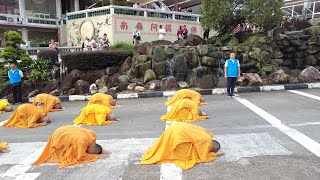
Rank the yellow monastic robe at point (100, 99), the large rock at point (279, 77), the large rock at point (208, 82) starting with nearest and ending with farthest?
the yellow monastic robe at point (100, 99), the large rock at point (208, 82), the large rock at point (279, 77)

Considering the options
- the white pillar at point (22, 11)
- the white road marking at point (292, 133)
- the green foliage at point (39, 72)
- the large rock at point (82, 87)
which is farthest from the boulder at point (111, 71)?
the white pillar at point (22, 11)

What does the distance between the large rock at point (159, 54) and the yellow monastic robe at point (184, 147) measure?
9.58 metres

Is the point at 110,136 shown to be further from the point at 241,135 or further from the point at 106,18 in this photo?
the point at 106,18

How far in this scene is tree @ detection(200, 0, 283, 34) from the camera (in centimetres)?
1517

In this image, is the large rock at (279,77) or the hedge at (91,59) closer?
the large rock at (279,77)

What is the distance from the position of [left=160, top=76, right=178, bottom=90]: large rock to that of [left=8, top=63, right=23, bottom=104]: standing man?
6.10 meters

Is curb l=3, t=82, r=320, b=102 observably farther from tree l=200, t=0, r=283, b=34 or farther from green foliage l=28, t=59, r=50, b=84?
green foliage l=28, t=59, r=50, b=84

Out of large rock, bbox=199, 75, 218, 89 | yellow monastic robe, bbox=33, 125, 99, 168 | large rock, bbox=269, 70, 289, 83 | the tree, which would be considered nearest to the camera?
yellow monastic robe, bbox=33, 125, 99, 168

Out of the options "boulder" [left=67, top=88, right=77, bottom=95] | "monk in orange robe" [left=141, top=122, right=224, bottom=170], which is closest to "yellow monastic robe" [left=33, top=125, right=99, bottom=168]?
"monk in orange robe" [left=141, top=122, right=224, bottom=170]

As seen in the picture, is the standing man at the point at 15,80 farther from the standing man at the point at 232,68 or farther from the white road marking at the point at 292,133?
the white road marking at the point at 292,133

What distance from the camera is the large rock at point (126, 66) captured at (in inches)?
606

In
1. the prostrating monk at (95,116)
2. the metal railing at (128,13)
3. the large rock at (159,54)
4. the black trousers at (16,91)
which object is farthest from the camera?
the metal railing at (128,13)

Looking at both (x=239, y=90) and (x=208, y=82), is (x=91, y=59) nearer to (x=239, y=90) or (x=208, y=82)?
(x=208, y=82)

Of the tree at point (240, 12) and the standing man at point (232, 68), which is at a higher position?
the tree at point (240, 12)
